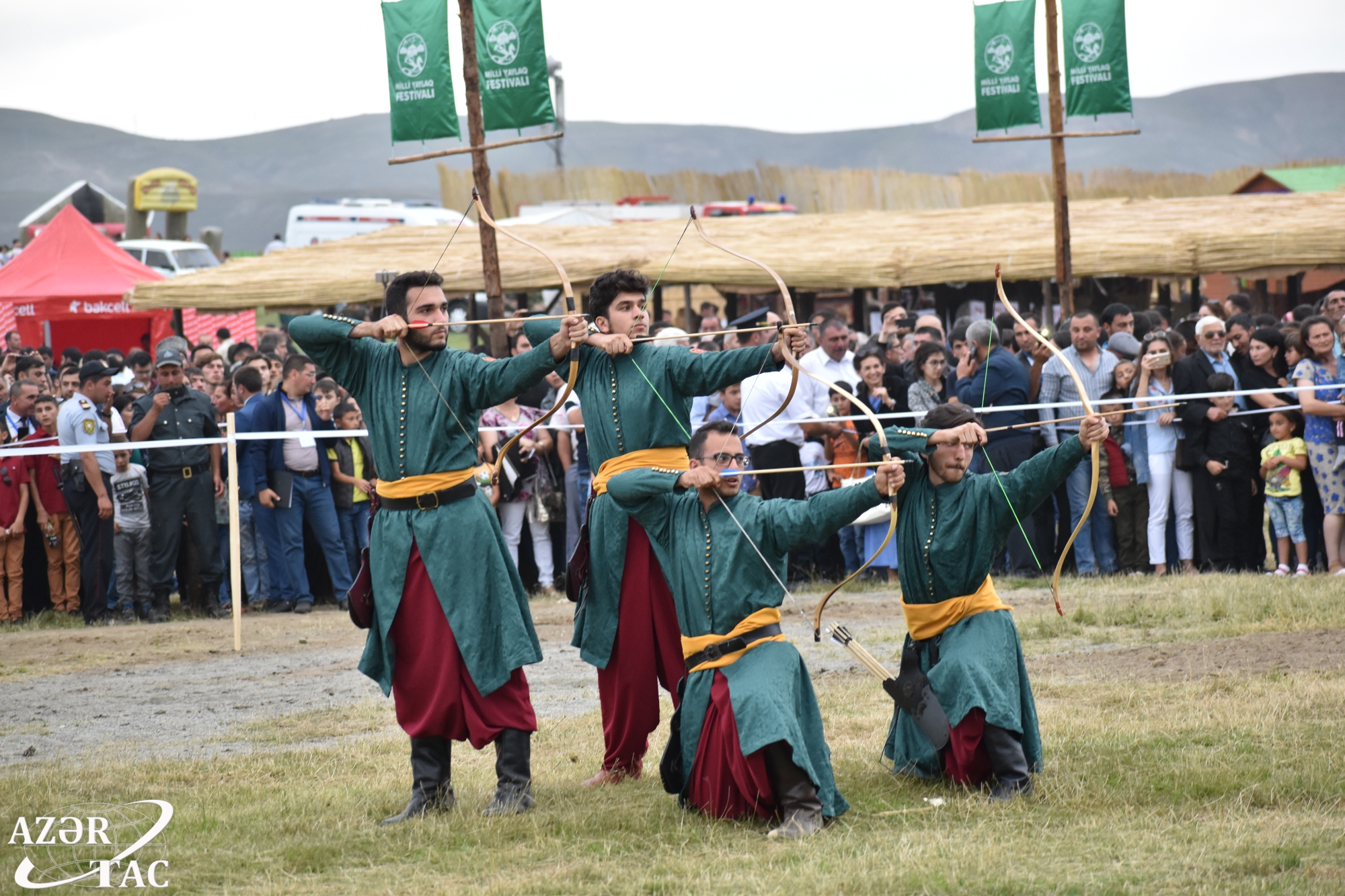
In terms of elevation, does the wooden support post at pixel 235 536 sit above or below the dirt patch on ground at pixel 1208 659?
above

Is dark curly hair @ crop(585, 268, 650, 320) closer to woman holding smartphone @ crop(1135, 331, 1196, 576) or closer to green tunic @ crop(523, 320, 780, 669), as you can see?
green tunic @ crop(523, 320, 780, 669)

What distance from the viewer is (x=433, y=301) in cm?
518

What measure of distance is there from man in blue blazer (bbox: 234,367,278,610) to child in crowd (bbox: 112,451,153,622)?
0.63 metres

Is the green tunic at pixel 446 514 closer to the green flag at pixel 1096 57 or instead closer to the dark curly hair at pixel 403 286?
the dark curly hair at pixel 403 286

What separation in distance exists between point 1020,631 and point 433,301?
414cm

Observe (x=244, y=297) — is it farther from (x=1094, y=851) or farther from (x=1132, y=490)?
(x=1094, y=851)

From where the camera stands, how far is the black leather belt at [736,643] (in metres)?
4.84

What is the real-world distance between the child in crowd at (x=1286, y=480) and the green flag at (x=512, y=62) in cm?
568

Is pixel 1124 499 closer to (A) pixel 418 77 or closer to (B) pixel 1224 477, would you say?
(B) pixel 1224 477

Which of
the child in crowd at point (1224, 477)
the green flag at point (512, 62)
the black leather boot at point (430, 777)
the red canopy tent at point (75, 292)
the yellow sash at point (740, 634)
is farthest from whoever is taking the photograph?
the red canopy tent at point (75, 292)

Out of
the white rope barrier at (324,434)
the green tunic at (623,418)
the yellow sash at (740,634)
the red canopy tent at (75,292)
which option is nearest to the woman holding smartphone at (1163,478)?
the white rope barrier at (324,434)

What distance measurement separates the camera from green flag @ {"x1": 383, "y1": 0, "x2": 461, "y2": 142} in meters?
11.1

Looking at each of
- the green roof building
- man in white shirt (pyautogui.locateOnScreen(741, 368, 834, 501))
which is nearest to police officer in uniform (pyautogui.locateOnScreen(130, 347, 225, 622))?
man in white shirt (pyautogui.locateOnScreen(741, 368, 834, 501))

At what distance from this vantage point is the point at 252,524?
10.1 m
